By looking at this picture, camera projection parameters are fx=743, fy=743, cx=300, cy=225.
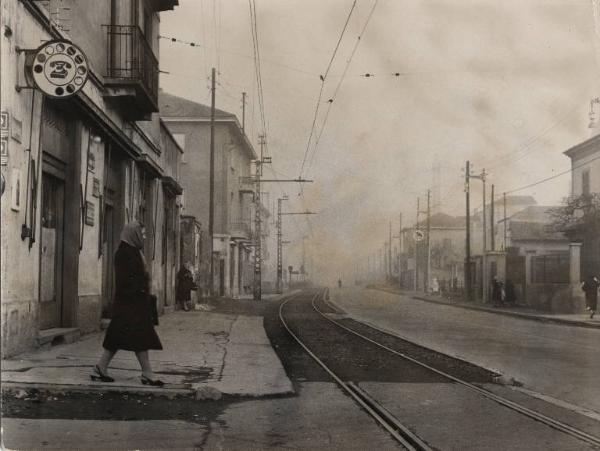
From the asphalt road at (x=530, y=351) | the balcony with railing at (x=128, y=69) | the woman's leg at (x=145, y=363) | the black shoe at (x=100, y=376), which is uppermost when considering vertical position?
the balcony with railing at (x=128, y=69)

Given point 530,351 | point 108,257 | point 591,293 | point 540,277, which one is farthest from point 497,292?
point 108,257

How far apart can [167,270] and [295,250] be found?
104m

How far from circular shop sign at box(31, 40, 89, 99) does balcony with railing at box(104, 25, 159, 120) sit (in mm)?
5107

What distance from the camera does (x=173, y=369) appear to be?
9328 millimetres

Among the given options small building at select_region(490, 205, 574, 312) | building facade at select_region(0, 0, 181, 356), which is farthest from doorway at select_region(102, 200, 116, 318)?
small building at select_region(490, 205, 574, 312)

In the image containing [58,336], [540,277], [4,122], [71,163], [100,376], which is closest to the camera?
[100,376]

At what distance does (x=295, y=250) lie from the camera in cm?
12700

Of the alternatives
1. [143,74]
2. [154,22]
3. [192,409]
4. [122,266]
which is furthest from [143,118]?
[192,409]

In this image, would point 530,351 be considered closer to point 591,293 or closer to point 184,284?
point 184,284

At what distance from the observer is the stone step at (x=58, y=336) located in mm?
10208

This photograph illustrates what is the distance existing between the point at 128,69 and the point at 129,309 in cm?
802

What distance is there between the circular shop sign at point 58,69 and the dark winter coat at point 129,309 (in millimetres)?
2696

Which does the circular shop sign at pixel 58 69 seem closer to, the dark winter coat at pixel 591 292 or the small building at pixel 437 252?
the dark winter coat at pixel 591 292

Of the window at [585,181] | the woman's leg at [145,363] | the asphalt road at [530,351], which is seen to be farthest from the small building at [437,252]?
the woman's leg at [145,363]
